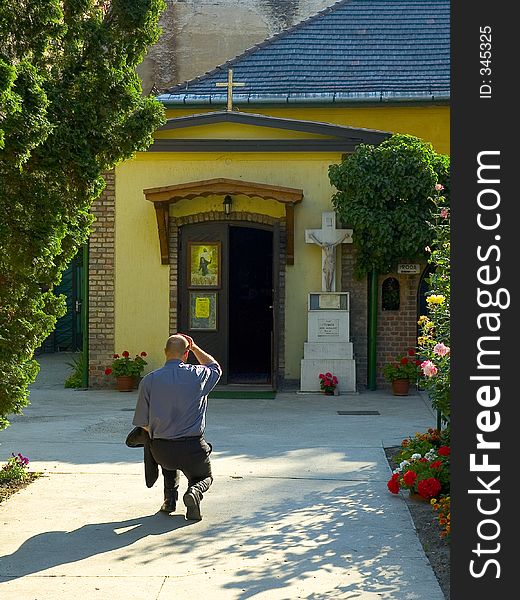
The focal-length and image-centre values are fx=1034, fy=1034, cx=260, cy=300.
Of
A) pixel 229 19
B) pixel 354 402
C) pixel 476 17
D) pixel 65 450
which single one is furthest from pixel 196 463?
pixel 229 19

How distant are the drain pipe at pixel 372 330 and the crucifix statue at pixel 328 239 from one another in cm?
65

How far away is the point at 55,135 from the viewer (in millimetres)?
7793

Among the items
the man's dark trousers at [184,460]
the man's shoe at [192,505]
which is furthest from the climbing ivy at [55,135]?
the man's shoe at [192,505]

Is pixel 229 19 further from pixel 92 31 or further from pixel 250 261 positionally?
pixel 92 31

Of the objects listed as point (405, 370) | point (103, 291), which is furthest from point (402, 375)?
point (103, 291)

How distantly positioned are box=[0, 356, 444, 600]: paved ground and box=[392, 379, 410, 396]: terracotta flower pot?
272cm

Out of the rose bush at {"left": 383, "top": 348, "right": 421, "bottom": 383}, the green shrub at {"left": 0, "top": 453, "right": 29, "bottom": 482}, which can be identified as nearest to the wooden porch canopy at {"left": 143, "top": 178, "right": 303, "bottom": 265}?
the rose bush at {"left": 383, "top": 348, "right": 421, "bottom": 383}

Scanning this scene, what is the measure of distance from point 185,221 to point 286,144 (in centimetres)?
194

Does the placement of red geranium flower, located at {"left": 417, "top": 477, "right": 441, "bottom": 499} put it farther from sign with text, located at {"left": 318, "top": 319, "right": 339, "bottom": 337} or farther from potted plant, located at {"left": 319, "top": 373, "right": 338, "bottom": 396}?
sign with text, located at {"left": 318, "top": 319, "right": 339, "bottom": 337}

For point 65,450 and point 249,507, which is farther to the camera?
point 65,450

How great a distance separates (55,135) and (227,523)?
318 cm

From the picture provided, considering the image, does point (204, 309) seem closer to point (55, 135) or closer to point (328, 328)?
point (328, 328)

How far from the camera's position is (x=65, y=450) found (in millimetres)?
10625

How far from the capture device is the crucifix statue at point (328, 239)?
15312mm
